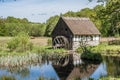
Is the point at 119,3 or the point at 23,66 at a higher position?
the point at 119,3

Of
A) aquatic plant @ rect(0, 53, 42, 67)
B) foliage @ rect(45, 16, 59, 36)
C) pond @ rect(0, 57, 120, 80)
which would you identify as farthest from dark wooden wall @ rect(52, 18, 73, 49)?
foliage @ rect(45, 16, 59, 36)

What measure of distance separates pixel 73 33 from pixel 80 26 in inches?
102

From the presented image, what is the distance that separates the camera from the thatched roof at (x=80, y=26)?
5697 centimetres

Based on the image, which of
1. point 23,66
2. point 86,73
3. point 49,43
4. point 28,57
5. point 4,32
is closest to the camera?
point 86,73

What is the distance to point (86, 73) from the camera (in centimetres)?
3159

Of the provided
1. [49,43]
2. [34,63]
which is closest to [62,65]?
[34,63]

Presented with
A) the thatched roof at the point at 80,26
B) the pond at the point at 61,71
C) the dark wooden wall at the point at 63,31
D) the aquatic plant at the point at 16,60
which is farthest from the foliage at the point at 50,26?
the aquatic plant at the point at 16,60

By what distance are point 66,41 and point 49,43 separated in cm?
869

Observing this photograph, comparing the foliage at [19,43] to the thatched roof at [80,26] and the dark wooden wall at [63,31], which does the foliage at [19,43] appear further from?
the dark wooden wall at [63,31]

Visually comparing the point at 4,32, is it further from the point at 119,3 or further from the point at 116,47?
the point at 119,3

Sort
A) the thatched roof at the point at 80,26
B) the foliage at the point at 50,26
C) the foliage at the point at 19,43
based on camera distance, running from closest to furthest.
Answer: the foliage at the point at 19,43
the thatched roof at the point at 80,26
the foliage at the point at 50,26

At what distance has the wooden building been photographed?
5684 centimetres

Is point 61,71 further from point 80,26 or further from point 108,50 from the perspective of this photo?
point 80,26

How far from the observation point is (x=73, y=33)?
5597cm
